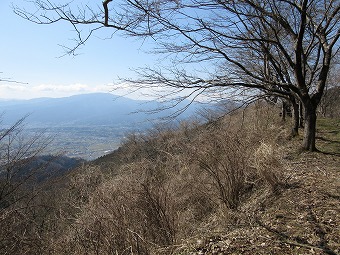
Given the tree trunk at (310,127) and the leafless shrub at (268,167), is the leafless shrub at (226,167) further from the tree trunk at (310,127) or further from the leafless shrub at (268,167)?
the tree trunk at (310,127)

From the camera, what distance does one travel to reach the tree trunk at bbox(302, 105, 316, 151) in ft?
22.7

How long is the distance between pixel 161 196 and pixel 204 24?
3.72m

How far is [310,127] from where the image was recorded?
706cm

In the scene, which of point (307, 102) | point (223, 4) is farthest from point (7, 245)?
point (307, 102)

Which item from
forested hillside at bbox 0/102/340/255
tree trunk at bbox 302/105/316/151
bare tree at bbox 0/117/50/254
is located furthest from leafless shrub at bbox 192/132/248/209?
bare tree at bbox 0/117/50/254

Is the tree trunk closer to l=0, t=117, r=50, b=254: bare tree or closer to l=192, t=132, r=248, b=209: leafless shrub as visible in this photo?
l=192, t=132, r=248, b=209: leafless shrub

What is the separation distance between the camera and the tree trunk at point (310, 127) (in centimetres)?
693

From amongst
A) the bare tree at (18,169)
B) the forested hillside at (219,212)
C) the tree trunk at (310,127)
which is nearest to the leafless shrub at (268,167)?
the forested hillside at (219,212)

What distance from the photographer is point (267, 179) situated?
544 cm

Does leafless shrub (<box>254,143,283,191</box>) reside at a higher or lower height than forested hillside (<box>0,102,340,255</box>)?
higher

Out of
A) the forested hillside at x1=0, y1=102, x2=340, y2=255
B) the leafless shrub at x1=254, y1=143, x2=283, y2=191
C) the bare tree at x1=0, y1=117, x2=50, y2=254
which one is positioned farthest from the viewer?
the bare tree at x1=0, y1=117, x2=50, y2=254

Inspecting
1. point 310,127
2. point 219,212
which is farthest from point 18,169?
point 310,127

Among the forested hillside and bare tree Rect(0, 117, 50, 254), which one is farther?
bare tree Rect(0, 117, 50, 254)

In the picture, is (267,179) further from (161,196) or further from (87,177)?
(87,177)
